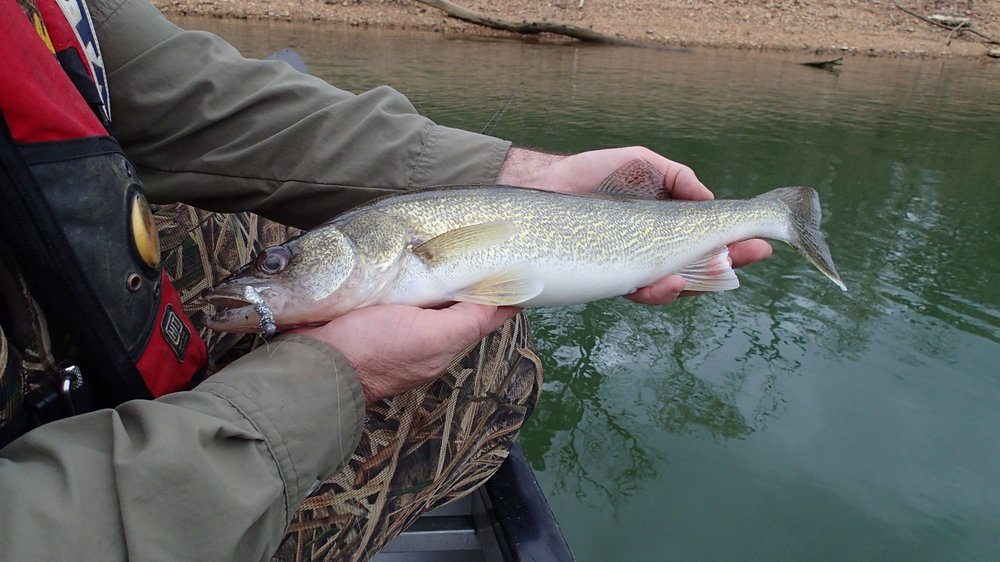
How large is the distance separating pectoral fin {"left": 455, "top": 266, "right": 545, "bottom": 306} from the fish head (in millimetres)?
400

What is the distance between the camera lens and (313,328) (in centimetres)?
228

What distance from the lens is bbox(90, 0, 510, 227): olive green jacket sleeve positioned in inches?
91.7

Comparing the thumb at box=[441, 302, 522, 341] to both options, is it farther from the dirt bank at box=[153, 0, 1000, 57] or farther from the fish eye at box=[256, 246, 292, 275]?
the dirt bank at box=[153, 0, 1000, 57]

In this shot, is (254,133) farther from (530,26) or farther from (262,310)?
(530,26)

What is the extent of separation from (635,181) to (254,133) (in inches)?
64.1

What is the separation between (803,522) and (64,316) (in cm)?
344

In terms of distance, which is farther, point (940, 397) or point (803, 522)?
point (940, 397)

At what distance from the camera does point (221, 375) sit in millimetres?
1757

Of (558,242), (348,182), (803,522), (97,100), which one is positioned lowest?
(803,522)

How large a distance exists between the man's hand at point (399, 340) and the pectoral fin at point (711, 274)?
1260 millimetres

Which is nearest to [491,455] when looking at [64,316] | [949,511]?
[64,316]

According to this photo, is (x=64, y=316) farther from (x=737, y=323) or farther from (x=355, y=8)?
(x=355, y=8)

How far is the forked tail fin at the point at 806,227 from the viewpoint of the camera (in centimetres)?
333

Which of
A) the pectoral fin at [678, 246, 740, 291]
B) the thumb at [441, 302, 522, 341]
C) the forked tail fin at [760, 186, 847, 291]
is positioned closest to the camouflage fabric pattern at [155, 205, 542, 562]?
the thumb at [441, 302, 522, 341]
